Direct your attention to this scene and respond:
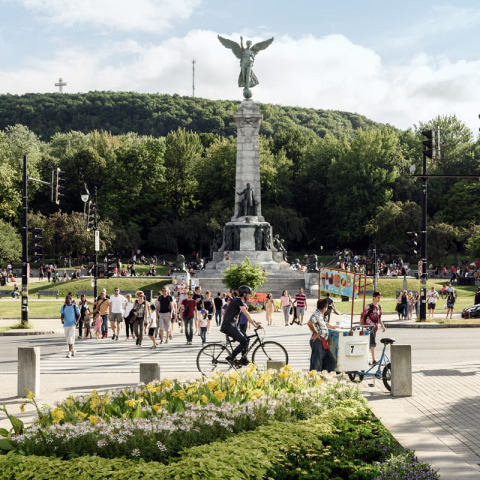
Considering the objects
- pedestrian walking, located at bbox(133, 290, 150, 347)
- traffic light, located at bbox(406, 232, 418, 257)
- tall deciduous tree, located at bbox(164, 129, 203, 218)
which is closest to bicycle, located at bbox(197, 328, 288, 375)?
pedestrian walking, located at bbox(133, 290, 150, 347)

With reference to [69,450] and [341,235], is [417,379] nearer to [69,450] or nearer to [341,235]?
[69,450]

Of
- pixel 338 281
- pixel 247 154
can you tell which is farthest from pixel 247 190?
pixel 338 281

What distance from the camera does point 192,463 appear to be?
650cm

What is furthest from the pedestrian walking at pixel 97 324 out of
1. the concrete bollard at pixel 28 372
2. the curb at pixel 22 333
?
the concrete bollard at pixel 28 372

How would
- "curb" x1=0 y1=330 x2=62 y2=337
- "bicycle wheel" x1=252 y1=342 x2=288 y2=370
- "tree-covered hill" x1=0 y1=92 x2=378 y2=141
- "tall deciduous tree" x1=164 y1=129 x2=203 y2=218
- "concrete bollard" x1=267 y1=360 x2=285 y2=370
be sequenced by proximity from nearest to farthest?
"concrete bollard" x1=267 y1=360 x2=285 y2=370 < "bicycle wheel" x1=252 y1=342 x2=288 y2=370 < "curb" x1=0 y1=330 x2=62 y2=337 < "tall deciduous tree" x1=164 y1=129 x2=203 y2=218 < "tree-covered hill" x1=0 y1=92 x2=378 y2=141

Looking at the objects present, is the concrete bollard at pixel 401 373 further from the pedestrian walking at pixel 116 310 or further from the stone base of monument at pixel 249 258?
the stone base of monument at pixel 249 258

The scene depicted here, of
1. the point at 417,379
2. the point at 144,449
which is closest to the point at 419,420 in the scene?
the point at 417,379

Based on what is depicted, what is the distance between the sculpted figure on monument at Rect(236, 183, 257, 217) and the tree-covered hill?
64469 millimetres

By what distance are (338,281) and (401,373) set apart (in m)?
4.90

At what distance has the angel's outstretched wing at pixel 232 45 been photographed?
55688 millimetres

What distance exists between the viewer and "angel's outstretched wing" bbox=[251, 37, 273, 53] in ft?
182

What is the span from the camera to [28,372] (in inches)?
494

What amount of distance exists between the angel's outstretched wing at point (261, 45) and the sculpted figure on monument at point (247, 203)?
11.1 metres

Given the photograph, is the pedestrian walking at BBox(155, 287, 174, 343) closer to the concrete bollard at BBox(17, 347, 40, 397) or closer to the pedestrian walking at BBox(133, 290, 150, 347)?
the pedestrian walking at BBox(133, 290, 150, 347)
